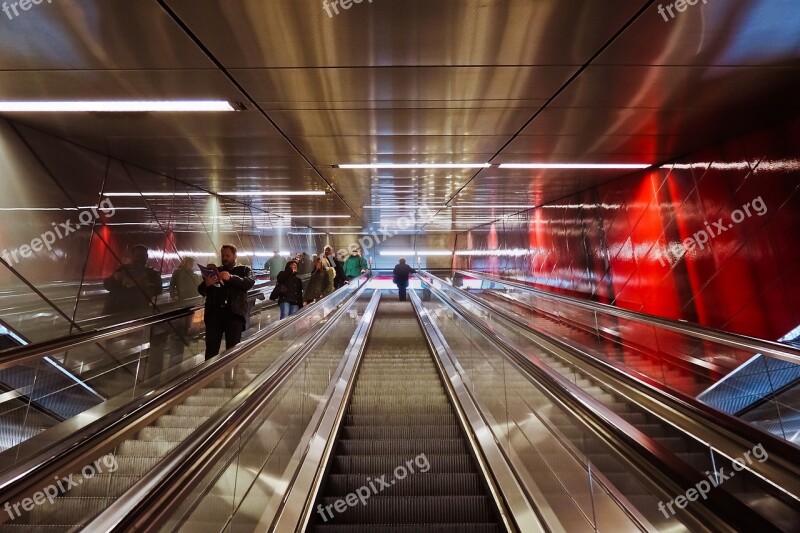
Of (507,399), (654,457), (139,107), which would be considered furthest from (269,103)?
(654,457)

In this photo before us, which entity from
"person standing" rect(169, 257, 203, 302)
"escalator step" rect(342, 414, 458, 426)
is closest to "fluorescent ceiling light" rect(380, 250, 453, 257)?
"person standing" rect(169, 257, 203, 302)

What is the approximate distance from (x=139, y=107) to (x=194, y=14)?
1.83m

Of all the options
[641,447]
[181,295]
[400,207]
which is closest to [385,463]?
[641,447]

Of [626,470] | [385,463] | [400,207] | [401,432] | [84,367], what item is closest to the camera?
[626,470]

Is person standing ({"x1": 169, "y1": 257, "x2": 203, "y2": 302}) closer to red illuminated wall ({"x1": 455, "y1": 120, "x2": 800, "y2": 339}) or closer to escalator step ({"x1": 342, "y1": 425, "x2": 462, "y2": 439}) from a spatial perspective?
escalator step ({"x1": 342, "y1": 425, "x2": 462, "y2": 439})

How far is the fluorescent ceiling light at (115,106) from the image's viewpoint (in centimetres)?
369

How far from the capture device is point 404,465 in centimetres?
327

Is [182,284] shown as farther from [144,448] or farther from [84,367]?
[144,448]

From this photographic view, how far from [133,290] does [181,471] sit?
18.5 feet

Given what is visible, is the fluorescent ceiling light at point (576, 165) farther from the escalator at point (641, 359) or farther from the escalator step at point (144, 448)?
the escalator step at point (144, 448)

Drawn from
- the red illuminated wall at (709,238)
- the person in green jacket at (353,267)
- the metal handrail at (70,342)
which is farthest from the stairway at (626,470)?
the person in green jacket at (353,267)

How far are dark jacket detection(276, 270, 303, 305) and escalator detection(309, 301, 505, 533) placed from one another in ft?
6.29

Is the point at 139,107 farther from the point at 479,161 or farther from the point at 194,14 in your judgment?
the point at 479,161

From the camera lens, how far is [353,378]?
201 inches
